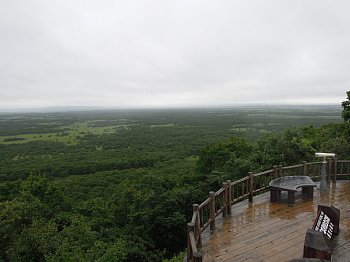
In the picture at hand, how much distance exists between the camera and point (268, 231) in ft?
17.9

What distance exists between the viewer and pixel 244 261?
447 cm

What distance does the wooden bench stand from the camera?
670 centimetres

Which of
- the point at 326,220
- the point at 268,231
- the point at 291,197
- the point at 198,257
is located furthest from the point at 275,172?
the point at 198,257

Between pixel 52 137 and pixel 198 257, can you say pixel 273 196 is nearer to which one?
pixel 198 257

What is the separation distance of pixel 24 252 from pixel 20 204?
2470 millimetres

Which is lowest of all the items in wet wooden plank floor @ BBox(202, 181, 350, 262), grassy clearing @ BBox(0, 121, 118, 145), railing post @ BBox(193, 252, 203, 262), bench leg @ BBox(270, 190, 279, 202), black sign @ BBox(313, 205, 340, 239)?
grassy clearing @ BBox(0, 121, 118, 145)

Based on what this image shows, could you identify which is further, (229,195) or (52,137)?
(52,137)

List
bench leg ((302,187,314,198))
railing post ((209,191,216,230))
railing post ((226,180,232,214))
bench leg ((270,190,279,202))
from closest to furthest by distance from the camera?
railing post ((209,191,216,230))
railing post ((226,180,232,214))
bench leg ((270,190,279,202))
bench leg ((302,187,314,198))

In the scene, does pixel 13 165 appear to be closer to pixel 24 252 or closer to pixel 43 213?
pixel 43 213

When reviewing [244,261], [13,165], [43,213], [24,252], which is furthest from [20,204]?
[13,165]

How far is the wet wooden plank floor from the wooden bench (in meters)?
0.19

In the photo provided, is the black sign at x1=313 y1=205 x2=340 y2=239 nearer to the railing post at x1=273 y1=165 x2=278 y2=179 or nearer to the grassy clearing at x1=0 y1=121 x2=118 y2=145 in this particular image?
the railing post at x1=273 y1=165 x2=278 y2=179

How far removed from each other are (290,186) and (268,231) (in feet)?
5.77

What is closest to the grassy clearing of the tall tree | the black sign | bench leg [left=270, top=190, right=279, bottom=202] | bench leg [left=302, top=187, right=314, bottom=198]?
the tall tree
